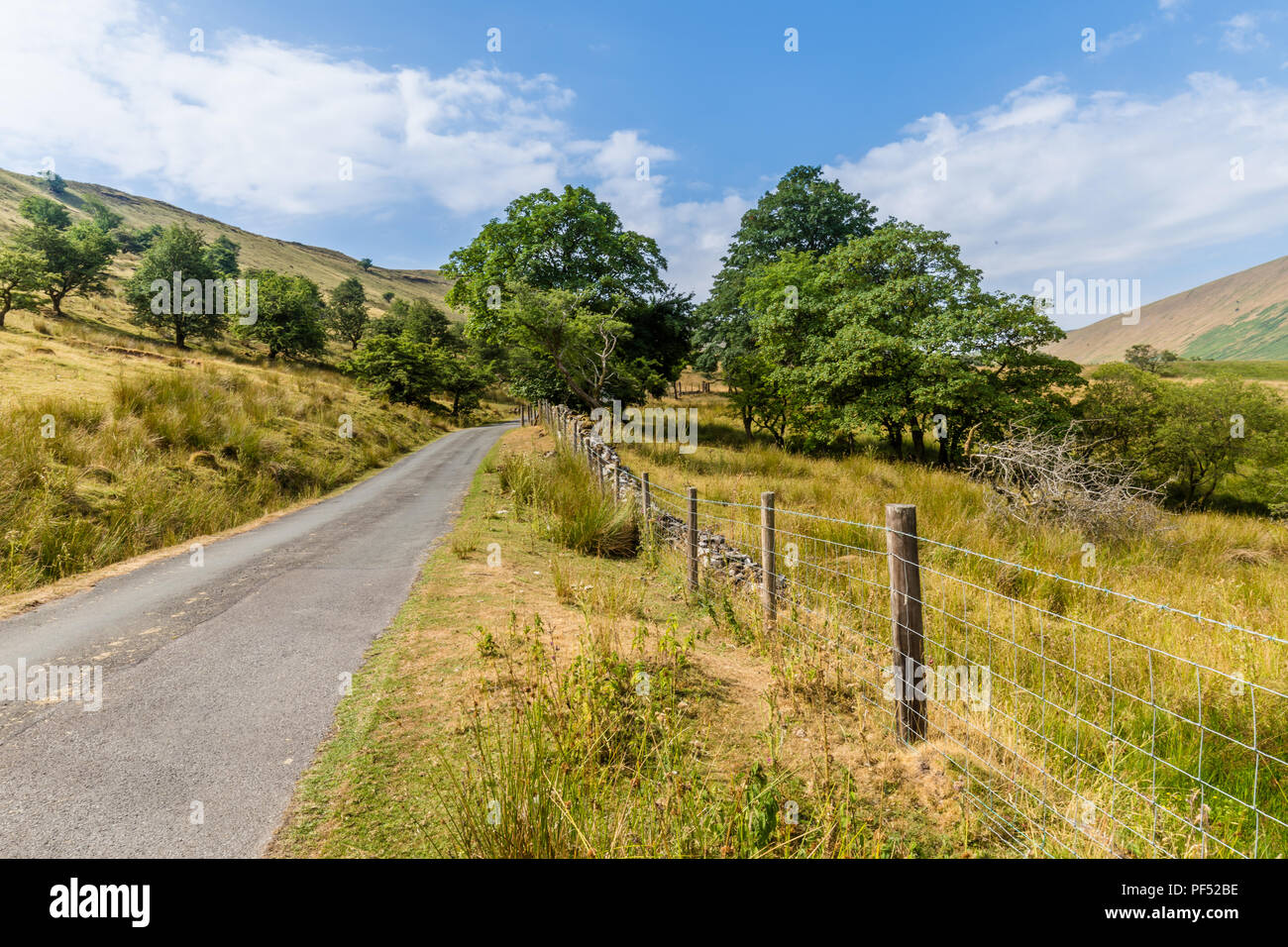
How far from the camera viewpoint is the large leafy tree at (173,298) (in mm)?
39594

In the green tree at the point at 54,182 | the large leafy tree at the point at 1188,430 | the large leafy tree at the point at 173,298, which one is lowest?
the large leafy tree at the point at 1188,430

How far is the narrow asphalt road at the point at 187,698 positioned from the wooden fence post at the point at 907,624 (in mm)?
3754

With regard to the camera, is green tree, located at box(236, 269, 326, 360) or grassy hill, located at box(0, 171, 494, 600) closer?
grassy hill, located at box(0, 171, 494, 600)

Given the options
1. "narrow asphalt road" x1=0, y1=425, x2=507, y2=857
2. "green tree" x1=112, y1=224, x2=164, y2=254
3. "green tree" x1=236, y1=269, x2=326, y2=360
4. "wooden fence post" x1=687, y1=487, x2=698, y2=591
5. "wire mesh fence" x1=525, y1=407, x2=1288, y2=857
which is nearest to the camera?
A: "narrow asphalt road" x1=0, y1=425, x2=507, y2=857

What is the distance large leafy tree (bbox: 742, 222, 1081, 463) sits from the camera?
1780 cm

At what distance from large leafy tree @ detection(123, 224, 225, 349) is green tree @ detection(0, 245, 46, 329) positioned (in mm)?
7908

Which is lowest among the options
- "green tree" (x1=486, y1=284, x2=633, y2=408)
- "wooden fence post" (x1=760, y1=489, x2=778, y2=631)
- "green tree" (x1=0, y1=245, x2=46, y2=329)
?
"wooden fence post" (x1=760, y1=489, x2=778, y2=631)

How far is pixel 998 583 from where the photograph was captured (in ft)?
22.0

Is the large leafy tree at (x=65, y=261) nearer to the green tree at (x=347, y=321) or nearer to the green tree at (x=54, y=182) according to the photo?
the green tree at (x=347, y=321)

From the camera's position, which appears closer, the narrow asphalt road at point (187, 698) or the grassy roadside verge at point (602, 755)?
the grassy roadside verge at point (602, 755)

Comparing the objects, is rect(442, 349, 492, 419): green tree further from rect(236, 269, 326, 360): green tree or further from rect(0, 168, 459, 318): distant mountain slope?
rect(0, 168, 459, 318): distant mountain slope

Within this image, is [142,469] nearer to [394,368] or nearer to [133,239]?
[394,368]

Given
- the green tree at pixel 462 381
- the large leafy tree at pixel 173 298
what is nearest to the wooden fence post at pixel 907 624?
the green tree at pixel 462 381

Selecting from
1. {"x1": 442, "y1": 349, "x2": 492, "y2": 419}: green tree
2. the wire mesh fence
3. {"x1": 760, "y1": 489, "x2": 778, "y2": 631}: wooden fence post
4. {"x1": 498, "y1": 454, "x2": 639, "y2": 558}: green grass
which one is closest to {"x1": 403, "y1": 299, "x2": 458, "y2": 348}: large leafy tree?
{"x1": 442, "y1": 349, "x2": 492, "y2": 419}: green tree
